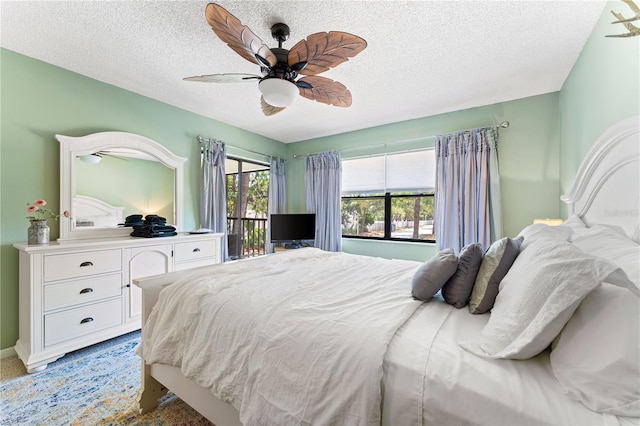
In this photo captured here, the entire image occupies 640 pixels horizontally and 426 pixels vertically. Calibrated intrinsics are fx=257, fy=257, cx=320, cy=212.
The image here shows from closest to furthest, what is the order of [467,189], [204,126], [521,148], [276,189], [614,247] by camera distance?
[614,247], [521,148], [467,189], [204,126], [276,189]

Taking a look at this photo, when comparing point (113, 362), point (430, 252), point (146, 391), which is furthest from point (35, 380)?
point (430, 252)

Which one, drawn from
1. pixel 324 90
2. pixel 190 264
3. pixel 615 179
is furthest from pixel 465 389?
pixel 190 264

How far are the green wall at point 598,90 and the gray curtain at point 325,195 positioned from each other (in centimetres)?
271

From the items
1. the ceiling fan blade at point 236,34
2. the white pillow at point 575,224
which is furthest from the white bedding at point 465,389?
the ceiling fan blade at point 236,34

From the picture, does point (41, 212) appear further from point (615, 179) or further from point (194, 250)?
point (615, 179)

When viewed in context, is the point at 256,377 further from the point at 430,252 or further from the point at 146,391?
the point at 430,252

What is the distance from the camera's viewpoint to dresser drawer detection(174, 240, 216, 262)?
2908mm

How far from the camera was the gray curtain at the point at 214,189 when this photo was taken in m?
3.49

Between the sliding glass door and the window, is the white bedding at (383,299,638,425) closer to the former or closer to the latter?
the window

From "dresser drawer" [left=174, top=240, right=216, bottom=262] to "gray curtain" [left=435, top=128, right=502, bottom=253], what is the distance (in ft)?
9.57

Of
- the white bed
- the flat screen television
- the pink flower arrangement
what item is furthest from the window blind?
the pink flower arrangement

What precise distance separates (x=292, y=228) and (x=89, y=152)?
2599 mm

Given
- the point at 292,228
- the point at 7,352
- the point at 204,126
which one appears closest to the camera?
the point at 7,352

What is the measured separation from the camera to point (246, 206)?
4328 mm
